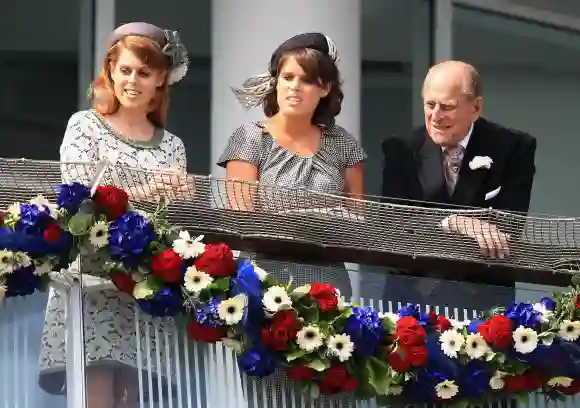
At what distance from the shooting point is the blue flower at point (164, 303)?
260 inches

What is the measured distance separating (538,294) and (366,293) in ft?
2.27

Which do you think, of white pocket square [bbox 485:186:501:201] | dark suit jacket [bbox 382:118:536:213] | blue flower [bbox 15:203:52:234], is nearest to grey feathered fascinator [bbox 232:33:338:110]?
dark suit jacket [bbox 382:118:536:213]

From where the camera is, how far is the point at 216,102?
10125 millimetres

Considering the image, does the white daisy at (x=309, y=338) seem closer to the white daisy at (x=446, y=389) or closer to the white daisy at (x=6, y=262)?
the white daisy at (x=446, y=389)

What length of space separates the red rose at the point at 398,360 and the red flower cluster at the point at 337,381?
0.15 meters

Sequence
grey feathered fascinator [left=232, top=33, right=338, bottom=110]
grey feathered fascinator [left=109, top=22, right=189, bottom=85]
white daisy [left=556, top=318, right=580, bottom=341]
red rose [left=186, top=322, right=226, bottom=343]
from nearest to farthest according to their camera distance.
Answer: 1. red rose [left=186, top=322, right=226, bottom=343]
2. white daisy [left=556, top=318, right=580, bottom=341]
3. grey feathered fascinator [left=109, top=22, right=189, bottom=85]
4. grey feathered fascinator [left=232, top=33, right=338, bottom=110]

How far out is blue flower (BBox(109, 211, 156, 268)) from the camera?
6477 millimetres

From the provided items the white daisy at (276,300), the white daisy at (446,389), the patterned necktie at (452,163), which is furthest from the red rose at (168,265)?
the patterned necktie at (452,163)

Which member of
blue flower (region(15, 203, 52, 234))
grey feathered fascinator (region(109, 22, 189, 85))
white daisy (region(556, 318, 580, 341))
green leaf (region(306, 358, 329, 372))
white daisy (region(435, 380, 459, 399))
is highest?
grey feathered fascinator (region(109, 22, 189, 85))

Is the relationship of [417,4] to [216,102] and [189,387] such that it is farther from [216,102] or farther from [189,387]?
[189,387]

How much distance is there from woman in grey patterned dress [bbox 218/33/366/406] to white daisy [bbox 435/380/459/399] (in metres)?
0.84

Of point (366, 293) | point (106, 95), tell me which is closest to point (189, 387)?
point (366, 293)

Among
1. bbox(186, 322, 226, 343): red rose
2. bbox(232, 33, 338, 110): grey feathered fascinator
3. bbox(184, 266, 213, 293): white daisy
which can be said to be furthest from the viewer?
bbox(232, 33, 338, 110): grey feathered fascinator

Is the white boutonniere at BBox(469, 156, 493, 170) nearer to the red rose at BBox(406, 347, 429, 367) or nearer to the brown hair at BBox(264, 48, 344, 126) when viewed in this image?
the brown hair at BBox(264, 48, 344, 126)
